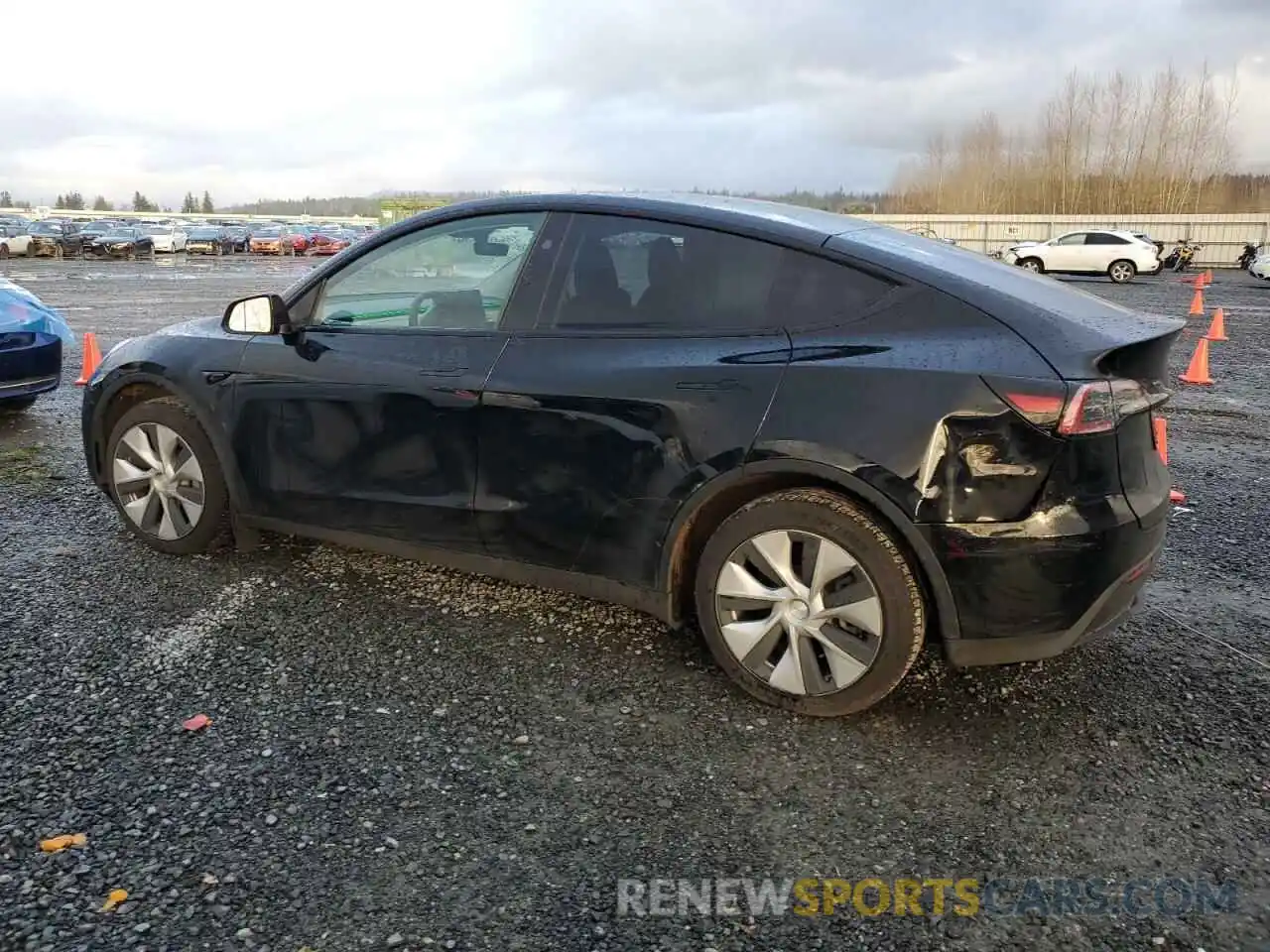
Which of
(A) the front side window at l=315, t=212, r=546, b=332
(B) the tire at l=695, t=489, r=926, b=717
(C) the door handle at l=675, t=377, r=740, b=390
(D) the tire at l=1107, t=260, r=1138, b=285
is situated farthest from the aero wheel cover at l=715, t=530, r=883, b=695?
(D) the tire at l=1107, t=260, r=1138, b=285

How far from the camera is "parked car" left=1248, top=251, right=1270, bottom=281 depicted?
99.9 ft

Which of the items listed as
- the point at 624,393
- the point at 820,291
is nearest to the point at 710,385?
the point at 624,393

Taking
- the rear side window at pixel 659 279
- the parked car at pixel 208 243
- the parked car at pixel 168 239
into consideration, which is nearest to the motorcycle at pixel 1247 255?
the rear side window at pixel 659 279

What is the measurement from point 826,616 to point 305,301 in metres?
2.49

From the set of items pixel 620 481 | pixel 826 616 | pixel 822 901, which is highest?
pixel 620 481

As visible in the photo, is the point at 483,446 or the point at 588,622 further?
the point at 588,622

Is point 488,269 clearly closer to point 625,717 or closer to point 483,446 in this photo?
point 483,446

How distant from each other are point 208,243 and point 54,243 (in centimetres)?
838

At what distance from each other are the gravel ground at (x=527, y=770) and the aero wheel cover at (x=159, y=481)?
24 cm

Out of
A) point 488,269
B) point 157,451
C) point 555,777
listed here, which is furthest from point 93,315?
point 555,777

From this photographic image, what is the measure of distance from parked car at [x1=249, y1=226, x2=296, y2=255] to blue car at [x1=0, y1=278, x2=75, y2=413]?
46942mm

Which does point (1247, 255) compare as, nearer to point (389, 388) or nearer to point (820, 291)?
point (820, 291)

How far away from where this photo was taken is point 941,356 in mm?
2836

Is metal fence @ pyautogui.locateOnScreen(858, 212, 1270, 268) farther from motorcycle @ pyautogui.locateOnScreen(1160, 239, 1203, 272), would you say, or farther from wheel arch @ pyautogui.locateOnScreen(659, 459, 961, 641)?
wheel arch @ pyautogui.locateOnScreen(659, 459, 961, 641)
